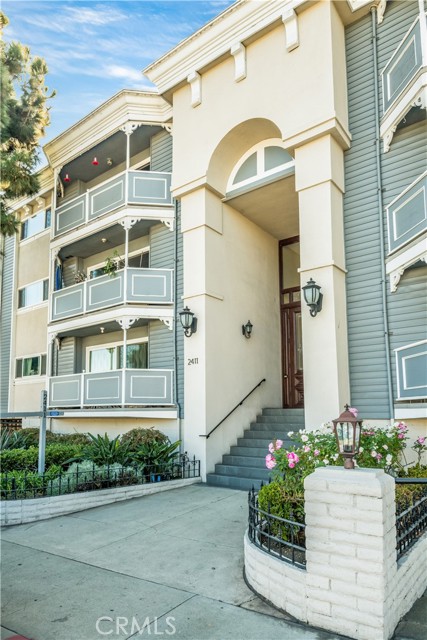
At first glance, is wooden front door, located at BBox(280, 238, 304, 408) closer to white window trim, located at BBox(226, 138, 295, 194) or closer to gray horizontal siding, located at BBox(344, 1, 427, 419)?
white window trim, located at BBox(226, 138, 295, 194)

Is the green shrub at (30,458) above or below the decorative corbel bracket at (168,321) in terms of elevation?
below

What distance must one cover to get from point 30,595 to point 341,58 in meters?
10.7

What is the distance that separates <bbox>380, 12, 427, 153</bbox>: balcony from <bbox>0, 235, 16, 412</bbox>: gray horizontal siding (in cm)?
1429

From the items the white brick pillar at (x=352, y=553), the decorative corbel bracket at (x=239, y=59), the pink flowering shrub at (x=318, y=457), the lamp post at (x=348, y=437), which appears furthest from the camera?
the decorative corbel bracket at (x=239, y=59)

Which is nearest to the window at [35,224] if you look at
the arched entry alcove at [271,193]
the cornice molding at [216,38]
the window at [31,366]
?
the window at [31,366]

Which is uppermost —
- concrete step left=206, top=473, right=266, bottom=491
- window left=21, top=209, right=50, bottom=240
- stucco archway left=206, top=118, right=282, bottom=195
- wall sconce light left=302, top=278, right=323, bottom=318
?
window left=21, top=209, right=50, bottom=240

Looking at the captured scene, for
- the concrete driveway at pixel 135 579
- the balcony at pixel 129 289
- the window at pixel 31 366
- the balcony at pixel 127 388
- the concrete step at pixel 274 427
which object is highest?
the balcony at pixel 129 289

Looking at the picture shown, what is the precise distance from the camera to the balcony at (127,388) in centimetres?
1147

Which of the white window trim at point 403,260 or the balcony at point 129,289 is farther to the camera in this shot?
the balcony at point 129,289

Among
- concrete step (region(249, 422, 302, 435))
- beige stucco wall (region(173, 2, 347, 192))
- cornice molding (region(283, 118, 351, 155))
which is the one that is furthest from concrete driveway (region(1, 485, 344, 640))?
beige stucco wall (region(173, 2, 347, 192))

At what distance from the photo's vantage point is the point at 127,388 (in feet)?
37.9

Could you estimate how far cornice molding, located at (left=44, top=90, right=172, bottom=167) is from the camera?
13.0m

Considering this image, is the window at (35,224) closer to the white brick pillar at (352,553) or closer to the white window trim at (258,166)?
the white window trim at (258,166)

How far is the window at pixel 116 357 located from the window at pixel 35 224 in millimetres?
5867
